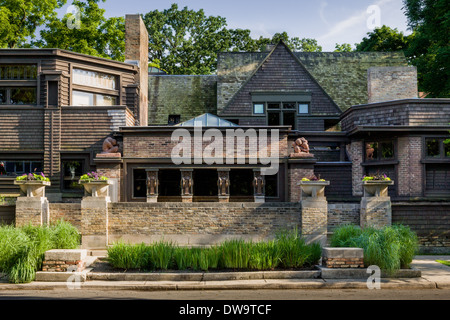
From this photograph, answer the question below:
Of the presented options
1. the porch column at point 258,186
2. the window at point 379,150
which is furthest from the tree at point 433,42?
the porch column at point 258,186

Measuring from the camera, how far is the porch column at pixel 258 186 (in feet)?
68.5

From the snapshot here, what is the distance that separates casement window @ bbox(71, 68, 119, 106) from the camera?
23.4 m

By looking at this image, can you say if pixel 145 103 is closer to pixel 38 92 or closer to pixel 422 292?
pixel 38 92

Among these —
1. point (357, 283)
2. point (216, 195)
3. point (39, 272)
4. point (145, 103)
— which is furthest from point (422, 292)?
point (145, 103)

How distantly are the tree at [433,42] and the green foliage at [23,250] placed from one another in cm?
2722

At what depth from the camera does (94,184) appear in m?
16.4

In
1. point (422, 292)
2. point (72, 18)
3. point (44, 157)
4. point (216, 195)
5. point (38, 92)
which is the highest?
point (72, 18)

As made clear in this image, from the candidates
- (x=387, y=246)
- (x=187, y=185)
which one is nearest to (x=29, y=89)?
(x=187, y=185)

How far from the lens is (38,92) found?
2228 centimetres

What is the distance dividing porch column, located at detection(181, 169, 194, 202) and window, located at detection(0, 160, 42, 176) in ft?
23.5

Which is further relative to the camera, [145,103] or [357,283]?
[145,103]

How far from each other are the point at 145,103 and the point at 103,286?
1813 cm

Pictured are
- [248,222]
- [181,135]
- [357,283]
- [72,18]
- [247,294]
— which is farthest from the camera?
[72,18]

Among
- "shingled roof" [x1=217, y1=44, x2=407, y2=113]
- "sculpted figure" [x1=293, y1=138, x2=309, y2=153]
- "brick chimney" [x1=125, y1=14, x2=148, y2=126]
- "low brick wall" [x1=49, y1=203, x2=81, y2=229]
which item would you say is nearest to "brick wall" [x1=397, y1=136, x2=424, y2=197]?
"sculpted figure" [x1=293, y1=138, x2=309, y2=153]
